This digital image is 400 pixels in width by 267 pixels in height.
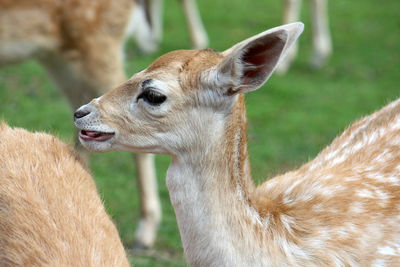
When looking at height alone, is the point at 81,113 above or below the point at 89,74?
above

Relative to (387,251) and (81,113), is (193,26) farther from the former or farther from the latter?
(387,251)

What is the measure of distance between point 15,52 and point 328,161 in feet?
8.99

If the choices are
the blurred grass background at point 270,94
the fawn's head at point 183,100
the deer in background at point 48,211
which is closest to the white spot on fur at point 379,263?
the fawn's head at point 183,100

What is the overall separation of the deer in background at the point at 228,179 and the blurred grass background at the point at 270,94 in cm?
174

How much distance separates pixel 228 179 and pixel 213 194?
0.30 ft

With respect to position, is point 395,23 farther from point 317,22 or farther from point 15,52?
point 15,52

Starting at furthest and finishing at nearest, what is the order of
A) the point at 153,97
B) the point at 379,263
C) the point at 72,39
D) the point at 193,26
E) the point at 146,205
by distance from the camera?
the point at 193,26 < the point at 146,205 < the point at 72,39 < the point at 153,97 < the point at 379,263

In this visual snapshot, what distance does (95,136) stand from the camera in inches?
137

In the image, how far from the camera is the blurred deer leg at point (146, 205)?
6.07m

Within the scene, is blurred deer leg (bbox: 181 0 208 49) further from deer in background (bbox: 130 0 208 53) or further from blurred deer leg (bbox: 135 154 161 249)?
blurred deer leg (bbox: 135 154 161 249)

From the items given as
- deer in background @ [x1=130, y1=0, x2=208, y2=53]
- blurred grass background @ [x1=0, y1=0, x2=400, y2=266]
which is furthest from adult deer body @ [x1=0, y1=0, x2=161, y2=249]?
deer in background @ [x1=130, y1=0, x2=208, y2=53]

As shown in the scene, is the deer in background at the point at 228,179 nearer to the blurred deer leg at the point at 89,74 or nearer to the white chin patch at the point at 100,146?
the white chin patch at the point at 100,146

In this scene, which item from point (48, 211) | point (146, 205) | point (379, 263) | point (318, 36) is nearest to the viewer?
point (48, 211)

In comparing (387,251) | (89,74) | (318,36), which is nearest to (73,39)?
(89,74)
